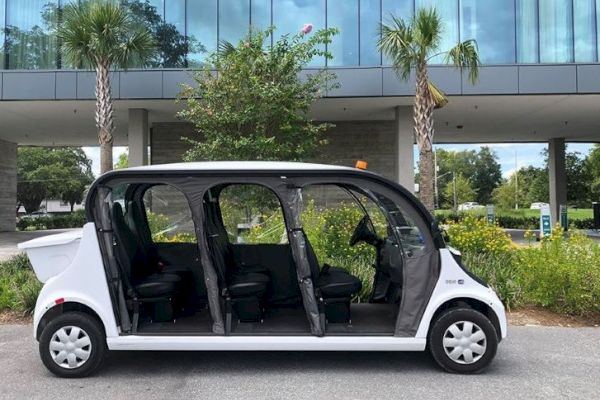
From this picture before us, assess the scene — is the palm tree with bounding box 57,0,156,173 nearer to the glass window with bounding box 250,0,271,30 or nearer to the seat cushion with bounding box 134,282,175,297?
the glass window with bounding box 250,0,271,30

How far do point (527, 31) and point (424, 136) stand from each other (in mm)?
7541

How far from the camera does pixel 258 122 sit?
11164 mm

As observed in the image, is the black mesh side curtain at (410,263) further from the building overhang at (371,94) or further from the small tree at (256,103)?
the building overhang at (371,94)

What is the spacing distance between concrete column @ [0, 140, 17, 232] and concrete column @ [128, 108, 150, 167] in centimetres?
1190

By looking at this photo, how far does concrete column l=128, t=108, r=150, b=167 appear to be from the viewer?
1756cm

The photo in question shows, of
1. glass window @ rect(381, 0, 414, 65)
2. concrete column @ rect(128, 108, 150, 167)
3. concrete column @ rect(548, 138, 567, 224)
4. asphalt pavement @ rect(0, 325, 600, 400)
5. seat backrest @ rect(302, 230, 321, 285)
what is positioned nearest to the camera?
asphalt pavement @ rect(0, 325, 600, 400)

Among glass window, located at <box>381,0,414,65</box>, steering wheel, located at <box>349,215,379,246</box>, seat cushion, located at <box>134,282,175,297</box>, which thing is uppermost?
glass window, located at <box>381,0,414,65</box>

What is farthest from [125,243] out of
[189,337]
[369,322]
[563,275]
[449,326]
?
[563,275]

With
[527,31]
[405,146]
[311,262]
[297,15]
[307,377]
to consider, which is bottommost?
[307,377]

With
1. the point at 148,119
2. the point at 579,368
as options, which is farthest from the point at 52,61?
the point at 579,368

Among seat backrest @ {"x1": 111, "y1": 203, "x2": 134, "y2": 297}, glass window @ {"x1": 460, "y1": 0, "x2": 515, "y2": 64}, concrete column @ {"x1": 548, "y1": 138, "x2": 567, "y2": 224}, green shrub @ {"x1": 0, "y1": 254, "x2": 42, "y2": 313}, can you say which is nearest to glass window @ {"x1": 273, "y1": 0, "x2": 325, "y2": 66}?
glass window @ {"x1": 460, "y1": 0, "x2": 515, "y2": 64}

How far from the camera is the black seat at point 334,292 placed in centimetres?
514

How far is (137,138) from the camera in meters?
17.8

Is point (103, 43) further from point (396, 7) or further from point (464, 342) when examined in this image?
point (464, 342)
